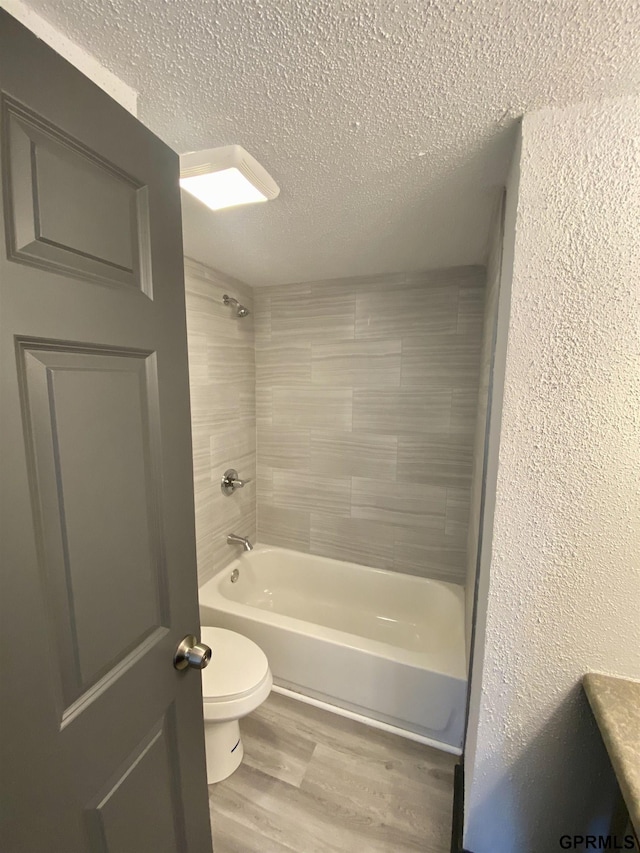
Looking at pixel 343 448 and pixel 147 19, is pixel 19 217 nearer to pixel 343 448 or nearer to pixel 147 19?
pixel 147 19

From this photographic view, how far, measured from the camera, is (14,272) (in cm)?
49

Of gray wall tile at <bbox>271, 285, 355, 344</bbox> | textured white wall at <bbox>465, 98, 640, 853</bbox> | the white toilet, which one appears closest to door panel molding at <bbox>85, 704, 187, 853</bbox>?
the white toilet

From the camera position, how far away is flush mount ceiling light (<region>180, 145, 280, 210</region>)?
967mm

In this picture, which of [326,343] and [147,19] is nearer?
[147,19]

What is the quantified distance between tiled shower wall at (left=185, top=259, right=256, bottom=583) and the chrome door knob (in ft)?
3.69

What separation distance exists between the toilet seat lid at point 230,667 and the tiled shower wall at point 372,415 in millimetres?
943

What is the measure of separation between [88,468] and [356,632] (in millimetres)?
2099

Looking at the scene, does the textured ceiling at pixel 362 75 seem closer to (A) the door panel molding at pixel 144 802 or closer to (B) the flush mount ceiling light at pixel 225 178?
(B) the flush mount ceiling light at pixel 225 178

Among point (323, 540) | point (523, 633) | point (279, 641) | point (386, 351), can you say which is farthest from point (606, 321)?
point (323, 540)

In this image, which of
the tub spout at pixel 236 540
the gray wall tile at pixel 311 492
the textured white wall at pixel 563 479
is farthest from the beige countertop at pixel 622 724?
the tub spout at pixel 236 540

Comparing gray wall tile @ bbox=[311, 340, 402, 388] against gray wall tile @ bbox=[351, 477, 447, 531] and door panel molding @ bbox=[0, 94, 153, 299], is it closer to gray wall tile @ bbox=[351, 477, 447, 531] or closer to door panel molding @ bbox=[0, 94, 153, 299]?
gray wall tile @ bbox=[351, 477, 447, 531]

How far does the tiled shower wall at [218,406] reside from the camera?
1942 mm

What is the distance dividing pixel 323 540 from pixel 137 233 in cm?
216

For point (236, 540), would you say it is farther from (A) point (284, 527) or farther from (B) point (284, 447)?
(B) point (284, 447)
